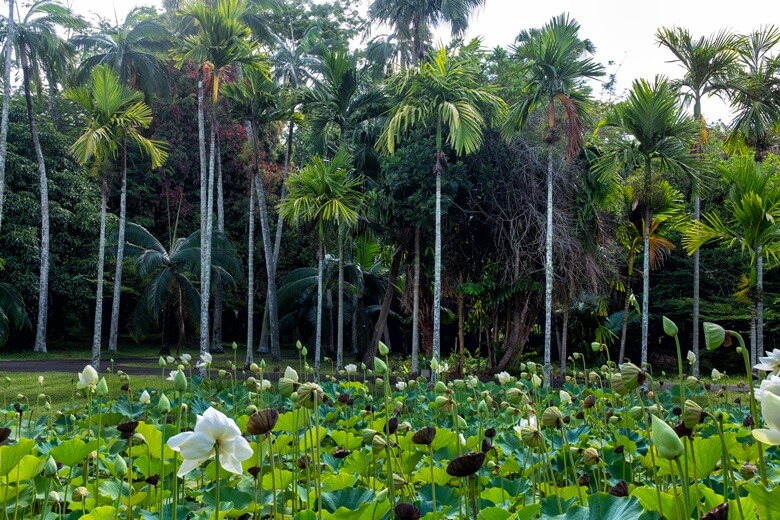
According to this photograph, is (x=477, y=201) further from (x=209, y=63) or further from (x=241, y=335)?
(x=241, y=335)

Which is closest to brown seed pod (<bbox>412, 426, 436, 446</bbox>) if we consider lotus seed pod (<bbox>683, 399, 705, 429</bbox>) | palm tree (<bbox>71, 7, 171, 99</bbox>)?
lotus seed pod (<bbox>683, 399, 705, 429</bbox>)

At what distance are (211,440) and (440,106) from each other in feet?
35.6

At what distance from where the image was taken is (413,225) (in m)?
14.0

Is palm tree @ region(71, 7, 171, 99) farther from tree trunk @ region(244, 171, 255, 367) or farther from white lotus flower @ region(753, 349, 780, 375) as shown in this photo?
white lotus flower @ region(753, 349, 780, 375)

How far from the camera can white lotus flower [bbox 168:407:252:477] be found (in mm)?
1534

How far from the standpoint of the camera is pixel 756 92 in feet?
42.4

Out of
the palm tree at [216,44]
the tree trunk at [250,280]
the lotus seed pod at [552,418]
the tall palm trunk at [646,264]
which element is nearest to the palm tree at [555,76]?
the tall palm trunk at [646,264]

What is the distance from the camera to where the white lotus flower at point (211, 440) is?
1.53 metres

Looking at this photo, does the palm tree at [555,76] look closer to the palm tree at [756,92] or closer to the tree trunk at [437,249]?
the tree trunk at [437,249]

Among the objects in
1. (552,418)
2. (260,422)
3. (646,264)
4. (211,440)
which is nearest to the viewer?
(211,440)

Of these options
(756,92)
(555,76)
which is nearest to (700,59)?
(756,92)

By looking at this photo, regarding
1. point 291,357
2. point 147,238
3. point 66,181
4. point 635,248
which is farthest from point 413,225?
point 66,181

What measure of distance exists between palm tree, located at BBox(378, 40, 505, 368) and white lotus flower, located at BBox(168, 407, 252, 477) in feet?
34.0

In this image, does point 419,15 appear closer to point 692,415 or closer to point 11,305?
point 11,305
